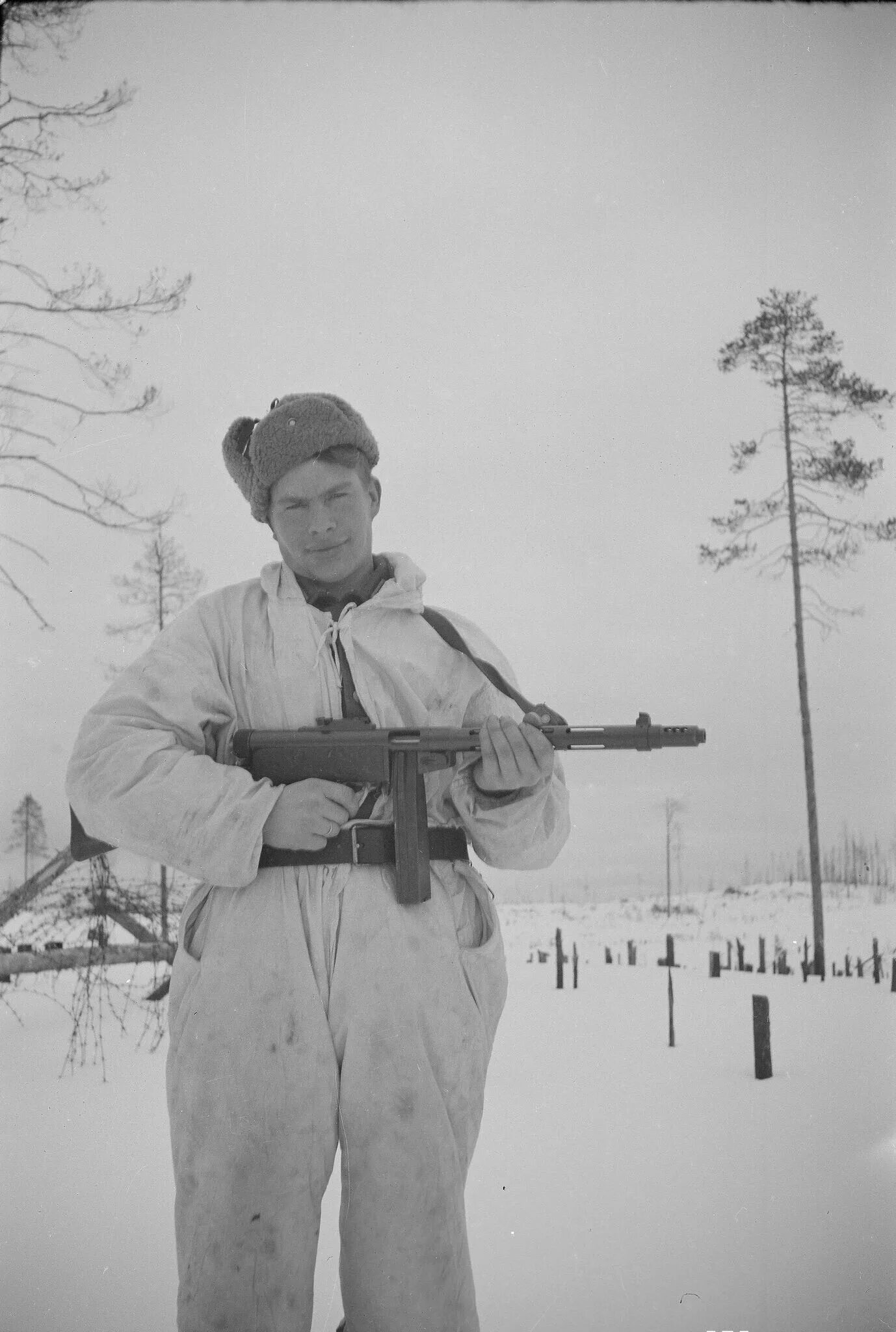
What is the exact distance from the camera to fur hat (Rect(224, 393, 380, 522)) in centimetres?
182

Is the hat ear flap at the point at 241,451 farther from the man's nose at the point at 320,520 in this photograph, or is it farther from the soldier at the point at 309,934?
the man's nose at the point at 320,520

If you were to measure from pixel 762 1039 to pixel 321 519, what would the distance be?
2.74m

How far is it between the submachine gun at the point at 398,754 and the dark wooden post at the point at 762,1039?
2327mm

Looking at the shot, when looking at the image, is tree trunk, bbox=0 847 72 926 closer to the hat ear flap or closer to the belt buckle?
the hat ear flap

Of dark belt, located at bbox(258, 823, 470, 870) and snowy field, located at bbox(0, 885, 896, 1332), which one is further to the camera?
snowy field, located at bbox(0, 885, 896, 1332)

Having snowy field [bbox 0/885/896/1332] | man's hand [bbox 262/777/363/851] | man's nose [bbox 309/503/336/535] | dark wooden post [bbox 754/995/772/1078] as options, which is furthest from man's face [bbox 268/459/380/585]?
dark wooden post [bbox 754/995/772/1078]

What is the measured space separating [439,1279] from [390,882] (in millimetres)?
642

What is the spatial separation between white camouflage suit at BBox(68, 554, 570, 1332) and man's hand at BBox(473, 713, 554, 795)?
0.35ft

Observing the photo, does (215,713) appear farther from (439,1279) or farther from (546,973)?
(546,973)

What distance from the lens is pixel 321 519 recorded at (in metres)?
1.82

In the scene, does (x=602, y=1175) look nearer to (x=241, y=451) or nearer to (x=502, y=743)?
(x=502, y=743)

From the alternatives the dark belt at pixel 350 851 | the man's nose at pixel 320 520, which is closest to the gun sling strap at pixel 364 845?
the dark belt at pixel 350 851

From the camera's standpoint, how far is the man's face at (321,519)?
5.99 ft

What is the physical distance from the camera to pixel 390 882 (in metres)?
1.70
